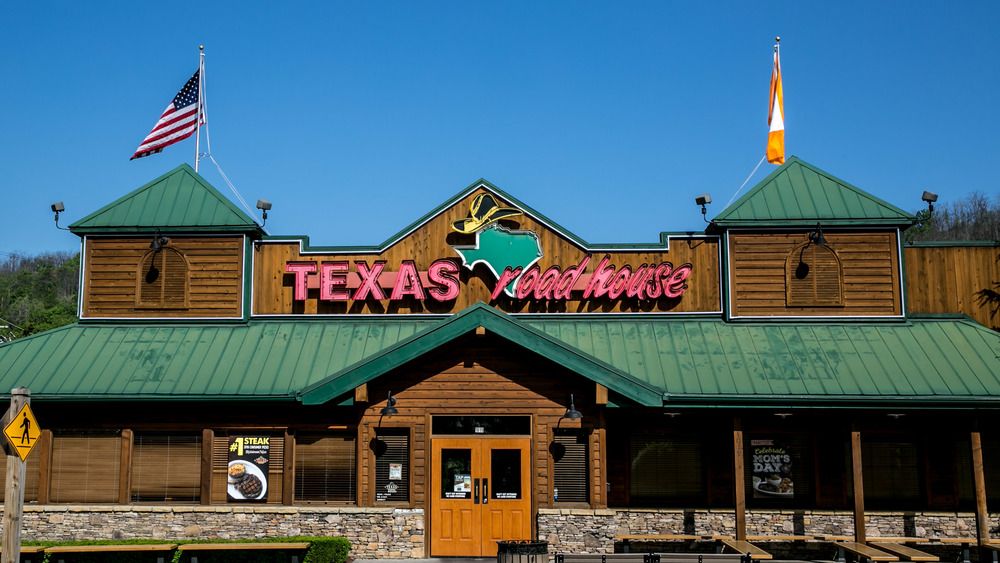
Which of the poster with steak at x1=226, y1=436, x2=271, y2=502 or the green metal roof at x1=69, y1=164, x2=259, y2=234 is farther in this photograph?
the green metal roof at x1=69, y1=164, x2=259, y2=234

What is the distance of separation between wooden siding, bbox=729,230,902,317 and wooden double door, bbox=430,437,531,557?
23.0ft

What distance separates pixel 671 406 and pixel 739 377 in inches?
70.6

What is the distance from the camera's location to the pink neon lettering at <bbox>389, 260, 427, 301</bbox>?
22172 mm

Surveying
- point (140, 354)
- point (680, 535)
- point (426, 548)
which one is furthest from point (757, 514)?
point (140, 354)

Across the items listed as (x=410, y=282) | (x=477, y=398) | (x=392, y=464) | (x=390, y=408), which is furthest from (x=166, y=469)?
(x=477, y=398)

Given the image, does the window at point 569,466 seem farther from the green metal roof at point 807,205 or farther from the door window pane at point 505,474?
the green metal roof at point 807,205

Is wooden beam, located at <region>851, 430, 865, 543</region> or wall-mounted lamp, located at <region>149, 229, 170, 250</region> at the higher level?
wall-mounted lamp, located at <region>149, 229, 170, 250</region>

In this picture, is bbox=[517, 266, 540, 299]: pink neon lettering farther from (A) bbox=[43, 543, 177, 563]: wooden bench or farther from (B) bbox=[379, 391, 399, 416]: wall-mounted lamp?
(A) bbox=[43, 543, 177, 563]: wooden bench

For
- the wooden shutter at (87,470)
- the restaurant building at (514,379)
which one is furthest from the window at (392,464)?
the wooden shutter at (87,470)

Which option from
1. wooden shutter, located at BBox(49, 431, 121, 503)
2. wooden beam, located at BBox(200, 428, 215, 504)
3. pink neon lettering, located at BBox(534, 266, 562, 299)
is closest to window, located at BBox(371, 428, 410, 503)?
wooden beam, located at BBox(200, 428, 215, 504)

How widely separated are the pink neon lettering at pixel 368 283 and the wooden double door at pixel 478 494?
465cm

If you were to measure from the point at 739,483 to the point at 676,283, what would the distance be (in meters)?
5.30

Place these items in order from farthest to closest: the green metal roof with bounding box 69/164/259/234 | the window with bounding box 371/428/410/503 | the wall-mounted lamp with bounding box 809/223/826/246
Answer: the green metal roof with bounding box 69/164/259/234 → the wall-mounted lamp with bounding box 809/223/826/246 → the window with bounding box 371/428/410/503

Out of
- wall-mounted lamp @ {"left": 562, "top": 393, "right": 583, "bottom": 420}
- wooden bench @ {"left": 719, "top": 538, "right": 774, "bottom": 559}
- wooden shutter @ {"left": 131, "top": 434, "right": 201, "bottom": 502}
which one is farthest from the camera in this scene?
wooden shutter @ {"left": 131, "top": 434, "right": 201, "bottom": 502}
